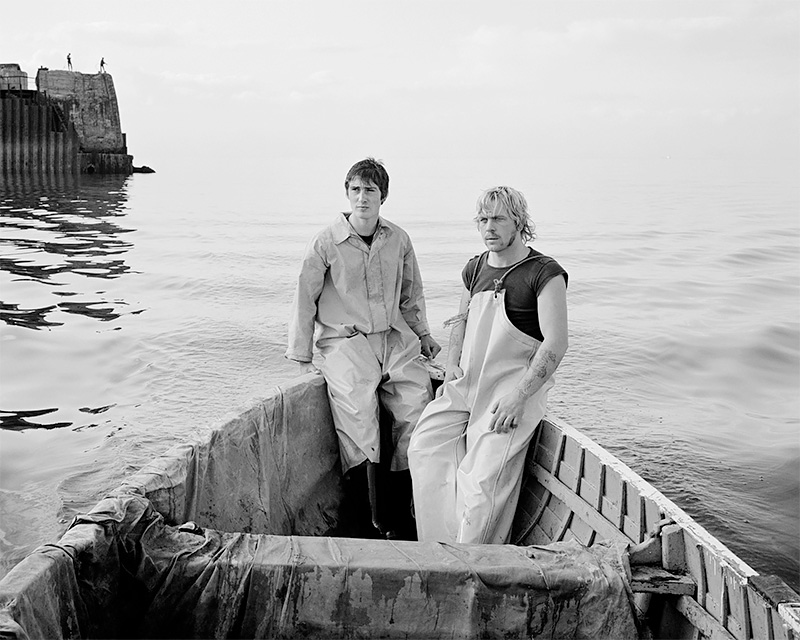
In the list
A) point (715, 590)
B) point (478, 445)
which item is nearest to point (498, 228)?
point (478, 445)

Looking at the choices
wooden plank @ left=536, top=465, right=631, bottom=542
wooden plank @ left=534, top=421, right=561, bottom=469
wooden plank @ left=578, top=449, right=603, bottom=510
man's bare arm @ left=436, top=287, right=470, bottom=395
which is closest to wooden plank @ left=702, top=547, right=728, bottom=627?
wooden plank @ left=536, top=465, right=631, bottom=542

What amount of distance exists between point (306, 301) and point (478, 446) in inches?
51.1

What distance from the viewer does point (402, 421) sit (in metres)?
4.53

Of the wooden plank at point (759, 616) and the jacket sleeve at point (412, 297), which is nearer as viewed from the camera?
the wooden plank at point (759, 616)

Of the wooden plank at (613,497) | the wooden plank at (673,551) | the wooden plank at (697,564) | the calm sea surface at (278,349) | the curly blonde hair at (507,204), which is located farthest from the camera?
the calm sea surface at (278,349)

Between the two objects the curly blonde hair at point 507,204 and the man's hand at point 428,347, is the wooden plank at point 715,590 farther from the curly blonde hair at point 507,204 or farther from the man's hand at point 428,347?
the man's hand at point 428,347

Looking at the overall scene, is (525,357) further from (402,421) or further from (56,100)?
(56,100)

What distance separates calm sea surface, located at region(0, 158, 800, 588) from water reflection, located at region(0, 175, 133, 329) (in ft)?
0.25

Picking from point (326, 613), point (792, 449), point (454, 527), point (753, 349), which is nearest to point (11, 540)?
point (454, 527)

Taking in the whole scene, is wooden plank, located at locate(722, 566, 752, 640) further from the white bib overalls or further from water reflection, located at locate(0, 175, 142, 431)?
water reflection, located at locate(0, 175, 142, 431)

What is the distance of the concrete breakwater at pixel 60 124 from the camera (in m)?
35.9

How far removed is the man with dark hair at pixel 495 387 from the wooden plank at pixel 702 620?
1015mm

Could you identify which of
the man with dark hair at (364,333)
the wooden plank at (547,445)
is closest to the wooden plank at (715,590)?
the wooden plank at (547,445)

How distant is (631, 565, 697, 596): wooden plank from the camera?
2834 mm
